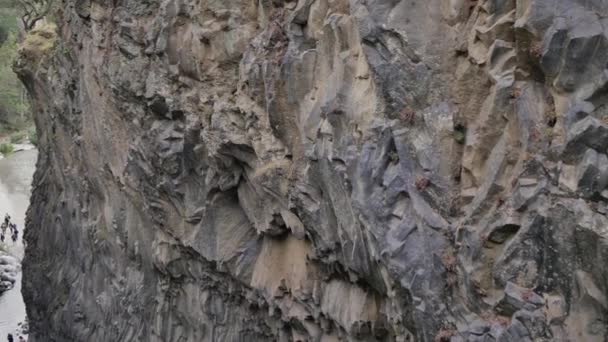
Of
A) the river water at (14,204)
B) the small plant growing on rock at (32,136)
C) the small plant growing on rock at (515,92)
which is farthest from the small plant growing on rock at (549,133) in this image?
the small plant growing on rock at (32,136)

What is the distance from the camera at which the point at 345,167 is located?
1102 centimetres

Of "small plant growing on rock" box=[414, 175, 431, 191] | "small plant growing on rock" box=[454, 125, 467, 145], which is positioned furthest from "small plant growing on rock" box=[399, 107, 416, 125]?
"small plant growing on rock" box=[414, 175, 431, 191]

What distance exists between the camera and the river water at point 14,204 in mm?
37188

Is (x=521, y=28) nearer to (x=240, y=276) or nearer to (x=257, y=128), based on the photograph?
(x=257, y=128)

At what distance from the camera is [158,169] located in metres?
17.0

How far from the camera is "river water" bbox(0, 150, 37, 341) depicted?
37.2m

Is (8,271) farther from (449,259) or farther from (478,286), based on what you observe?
(478,286)

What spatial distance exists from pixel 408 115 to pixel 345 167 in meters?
1.45

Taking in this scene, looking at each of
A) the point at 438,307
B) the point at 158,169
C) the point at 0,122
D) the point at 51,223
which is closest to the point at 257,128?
the point at 158,169

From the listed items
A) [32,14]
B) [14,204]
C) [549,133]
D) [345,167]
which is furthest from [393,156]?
[14,204]

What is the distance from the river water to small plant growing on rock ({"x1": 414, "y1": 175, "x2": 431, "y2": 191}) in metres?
30.1

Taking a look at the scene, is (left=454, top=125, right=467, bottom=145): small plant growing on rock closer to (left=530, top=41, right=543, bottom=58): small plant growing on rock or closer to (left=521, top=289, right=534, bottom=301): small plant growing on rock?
(left=530, top=41, right=543, bottom=58): small plant growing on rock

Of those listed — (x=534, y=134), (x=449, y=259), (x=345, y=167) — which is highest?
(x=534, y=134)

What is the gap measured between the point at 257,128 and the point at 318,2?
9.28 feet
